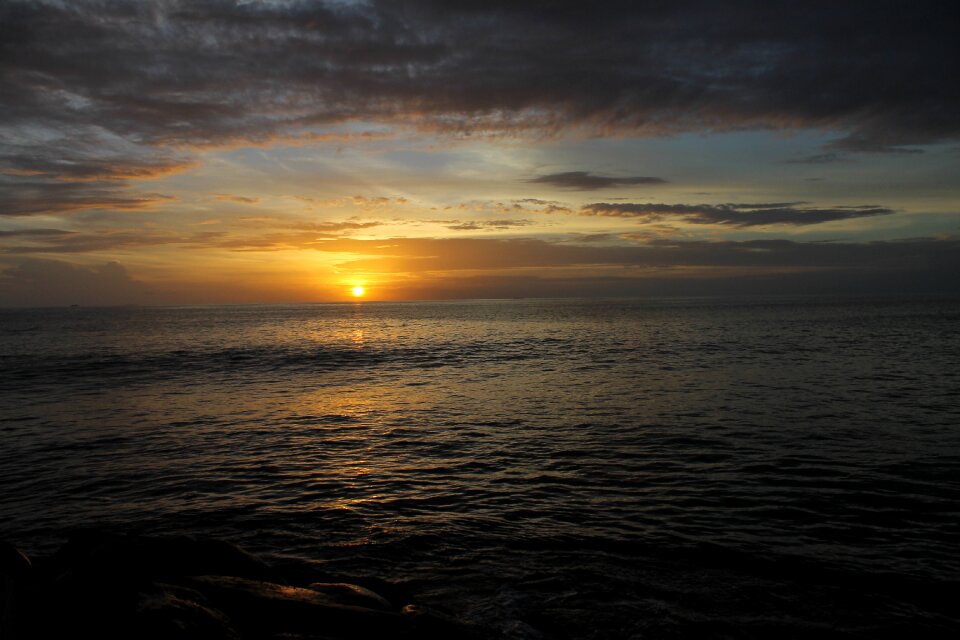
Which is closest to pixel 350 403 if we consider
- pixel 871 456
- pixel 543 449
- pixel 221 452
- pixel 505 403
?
pixel 505 403

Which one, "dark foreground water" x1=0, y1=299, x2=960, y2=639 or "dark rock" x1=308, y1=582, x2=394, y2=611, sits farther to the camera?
"dark foreground water" x1=0, y1=299, x2=960, y2=639

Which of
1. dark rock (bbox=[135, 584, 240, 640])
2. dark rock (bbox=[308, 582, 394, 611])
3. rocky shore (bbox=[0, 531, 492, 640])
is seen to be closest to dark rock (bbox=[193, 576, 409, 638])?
rocky shore (bbox=[0, 531, 492, 640])

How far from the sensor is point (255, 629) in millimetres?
7344

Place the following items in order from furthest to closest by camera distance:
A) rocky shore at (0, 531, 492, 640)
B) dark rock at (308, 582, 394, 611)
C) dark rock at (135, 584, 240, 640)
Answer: dark rock at (308, 582, 394, 611)
rocky shore at (0, 531, 492, 640)
dark rock at (135, 584, 240, 640)

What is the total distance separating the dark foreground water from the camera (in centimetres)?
979

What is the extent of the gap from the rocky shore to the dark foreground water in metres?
1.93

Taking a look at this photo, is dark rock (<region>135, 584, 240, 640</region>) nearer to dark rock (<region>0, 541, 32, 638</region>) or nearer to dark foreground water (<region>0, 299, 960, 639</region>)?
dark rock (<region>0, 541, 32, 638</region>)

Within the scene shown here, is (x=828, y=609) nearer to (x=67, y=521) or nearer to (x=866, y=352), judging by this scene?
(x=67, y=521)

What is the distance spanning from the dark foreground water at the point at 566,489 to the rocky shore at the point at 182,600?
193 centimetres

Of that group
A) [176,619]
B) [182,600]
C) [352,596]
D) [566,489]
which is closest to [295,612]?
[352,596]

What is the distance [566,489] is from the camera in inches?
615

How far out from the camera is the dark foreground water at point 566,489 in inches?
385

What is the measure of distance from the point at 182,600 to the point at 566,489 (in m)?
10.4

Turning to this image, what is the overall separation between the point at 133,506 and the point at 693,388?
27.1m
